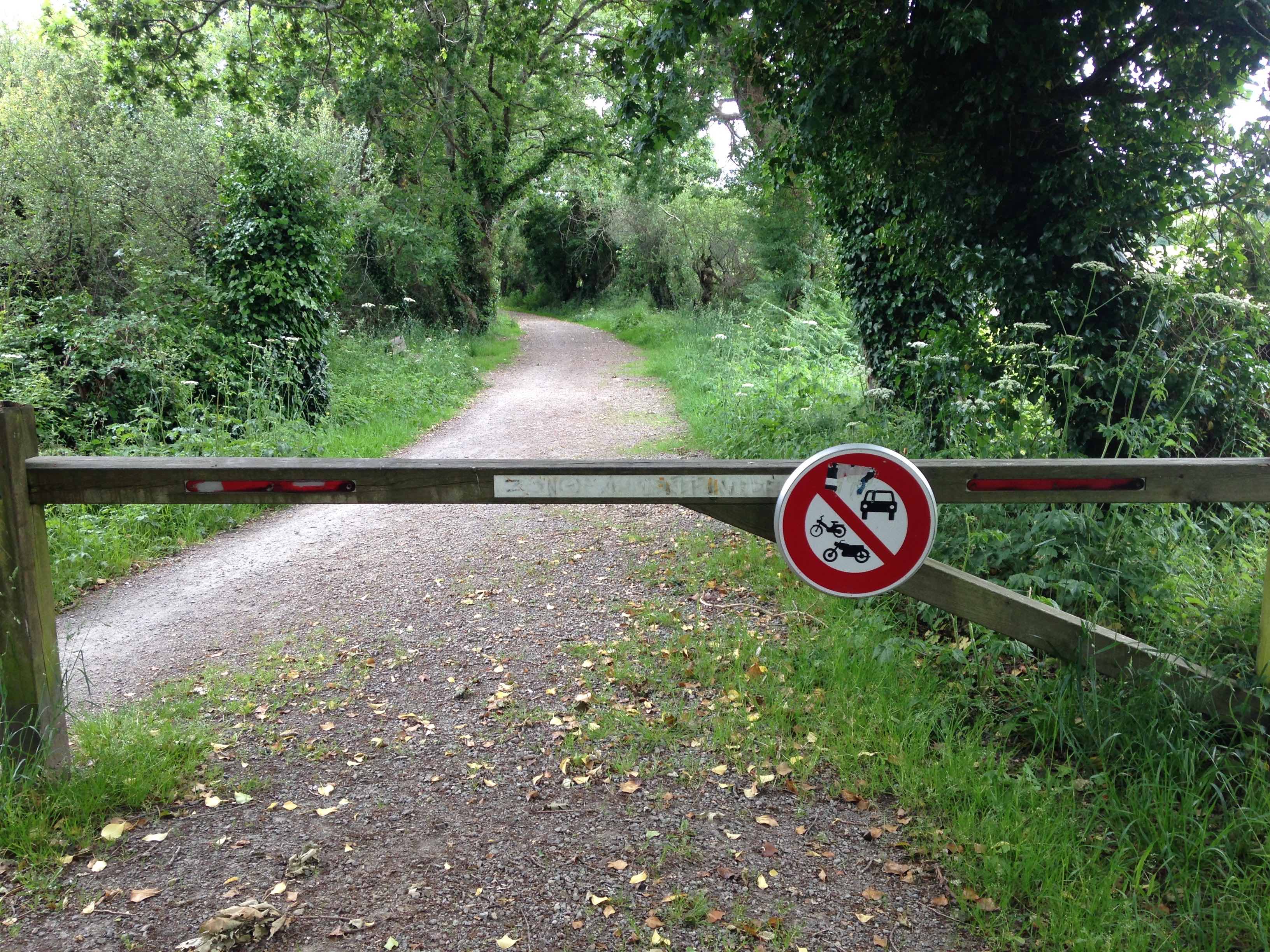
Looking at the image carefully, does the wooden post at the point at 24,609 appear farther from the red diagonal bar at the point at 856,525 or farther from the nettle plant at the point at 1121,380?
the nettle plant at the point at 1121,380

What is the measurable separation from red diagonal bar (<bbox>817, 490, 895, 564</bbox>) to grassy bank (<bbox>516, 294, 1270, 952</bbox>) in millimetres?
1190

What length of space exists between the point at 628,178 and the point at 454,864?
79.9ft

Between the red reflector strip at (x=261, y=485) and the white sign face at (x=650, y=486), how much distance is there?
67 cm

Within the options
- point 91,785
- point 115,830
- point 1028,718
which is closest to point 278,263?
point 91,785

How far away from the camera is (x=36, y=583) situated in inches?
128

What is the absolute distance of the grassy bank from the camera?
298cm

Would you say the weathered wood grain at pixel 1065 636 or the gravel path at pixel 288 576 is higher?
the weathered wood grain at pixel 1065 636

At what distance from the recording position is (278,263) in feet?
39.9

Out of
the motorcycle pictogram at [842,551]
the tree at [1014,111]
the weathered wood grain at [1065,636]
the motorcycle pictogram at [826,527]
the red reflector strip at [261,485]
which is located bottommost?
the weathered wood grain at [1065,636]

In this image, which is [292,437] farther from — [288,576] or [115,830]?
[115,830]

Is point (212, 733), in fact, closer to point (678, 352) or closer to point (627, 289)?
point (678, 352)

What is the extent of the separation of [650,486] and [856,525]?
0.74 meters

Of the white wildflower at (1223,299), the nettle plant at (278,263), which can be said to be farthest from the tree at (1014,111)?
the nettle plant at (278,263)

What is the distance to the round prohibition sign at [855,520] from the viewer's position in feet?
9.61
